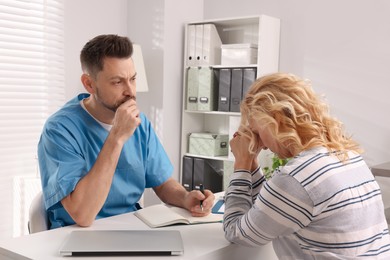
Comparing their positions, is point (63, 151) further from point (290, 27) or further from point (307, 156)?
point (290, 27)

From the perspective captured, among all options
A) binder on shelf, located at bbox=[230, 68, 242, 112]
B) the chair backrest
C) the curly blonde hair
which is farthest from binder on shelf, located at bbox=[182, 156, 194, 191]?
the curly blonde hair

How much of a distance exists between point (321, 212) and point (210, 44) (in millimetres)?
2830

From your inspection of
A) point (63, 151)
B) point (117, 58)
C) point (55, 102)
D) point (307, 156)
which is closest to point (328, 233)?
point (307, 156)

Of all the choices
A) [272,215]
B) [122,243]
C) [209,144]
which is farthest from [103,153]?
[209,144]

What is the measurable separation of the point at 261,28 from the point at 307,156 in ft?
8.13

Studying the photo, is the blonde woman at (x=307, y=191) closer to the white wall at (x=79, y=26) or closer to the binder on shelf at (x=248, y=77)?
the binder on shelf at (x=248, y=77)

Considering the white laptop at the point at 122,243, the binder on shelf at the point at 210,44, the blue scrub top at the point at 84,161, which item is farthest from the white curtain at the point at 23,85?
the white laptop at the point at 122,243

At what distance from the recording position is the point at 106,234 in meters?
1.44

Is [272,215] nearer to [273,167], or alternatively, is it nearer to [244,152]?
[244,152]

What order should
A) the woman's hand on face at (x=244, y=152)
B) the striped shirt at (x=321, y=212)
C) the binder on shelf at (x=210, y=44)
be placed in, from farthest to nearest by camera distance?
the binder on shelf at (x=210, y=44) → the woman's hand on face at (x=244, y=152) → the striped shirt at (x=321, y=212)

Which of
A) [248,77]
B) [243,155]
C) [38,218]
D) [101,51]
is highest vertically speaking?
[101,51]

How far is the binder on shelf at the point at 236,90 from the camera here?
3693mm

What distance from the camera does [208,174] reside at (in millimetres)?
3992

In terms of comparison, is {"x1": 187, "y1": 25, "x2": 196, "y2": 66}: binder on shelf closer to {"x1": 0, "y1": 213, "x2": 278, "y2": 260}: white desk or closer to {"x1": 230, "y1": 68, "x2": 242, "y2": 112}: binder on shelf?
{"x1": 230, "y1": 68, "x2": 242, "y2": 112}: binder on shelf
